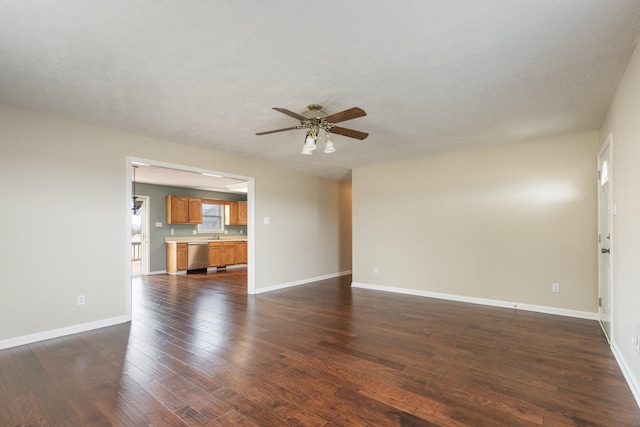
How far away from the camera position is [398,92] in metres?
2.85

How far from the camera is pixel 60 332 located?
11.2 feet

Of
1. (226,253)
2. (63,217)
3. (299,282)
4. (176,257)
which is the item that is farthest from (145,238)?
(63,217)

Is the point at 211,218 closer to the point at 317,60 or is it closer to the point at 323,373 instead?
the point at 323,373

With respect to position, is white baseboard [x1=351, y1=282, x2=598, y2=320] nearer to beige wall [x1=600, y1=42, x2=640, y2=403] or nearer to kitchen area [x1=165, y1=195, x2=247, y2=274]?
beige wall [x1=600, y1=42, x2=640, y2=403]

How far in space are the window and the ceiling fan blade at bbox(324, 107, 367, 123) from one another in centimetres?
688

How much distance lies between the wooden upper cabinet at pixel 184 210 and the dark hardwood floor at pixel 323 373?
4367mm

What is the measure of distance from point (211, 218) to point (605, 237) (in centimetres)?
871

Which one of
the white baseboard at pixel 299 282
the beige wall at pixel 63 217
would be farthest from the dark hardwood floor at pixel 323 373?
the white baseboard at pixel 299 282

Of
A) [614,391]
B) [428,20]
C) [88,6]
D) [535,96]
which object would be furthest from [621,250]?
[88,6]

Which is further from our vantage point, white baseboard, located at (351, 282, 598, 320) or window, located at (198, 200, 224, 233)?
window, located at (198, 200, 224, 233)

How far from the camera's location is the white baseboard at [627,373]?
2121 millimetres

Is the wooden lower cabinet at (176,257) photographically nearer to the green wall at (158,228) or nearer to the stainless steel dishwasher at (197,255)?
the stainless steel dishwasher at (197,255)

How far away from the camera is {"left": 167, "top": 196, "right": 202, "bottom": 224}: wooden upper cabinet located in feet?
26.4

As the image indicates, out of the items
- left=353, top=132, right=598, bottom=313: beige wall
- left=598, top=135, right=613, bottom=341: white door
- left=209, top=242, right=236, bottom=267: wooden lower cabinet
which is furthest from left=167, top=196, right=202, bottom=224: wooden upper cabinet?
left=598, top=135, right=613, bottom=341: white door
